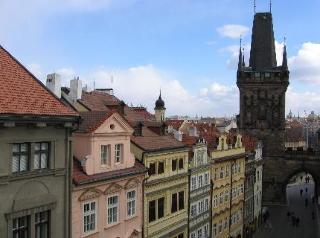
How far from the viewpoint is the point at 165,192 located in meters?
33.3

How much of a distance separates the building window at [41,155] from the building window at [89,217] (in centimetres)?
437

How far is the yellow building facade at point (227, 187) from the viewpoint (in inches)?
1761

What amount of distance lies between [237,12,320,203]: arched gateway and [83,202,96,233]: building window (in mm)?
63268

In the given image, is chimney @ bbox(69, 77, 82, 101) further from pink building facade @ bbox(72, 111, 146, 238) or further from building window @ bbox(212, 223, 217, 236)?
building window @ bbox(212, 223, 217, 236)

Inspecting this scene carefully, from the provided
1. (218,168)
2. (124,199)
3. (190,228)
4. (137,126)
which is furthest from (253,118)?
(124,199)

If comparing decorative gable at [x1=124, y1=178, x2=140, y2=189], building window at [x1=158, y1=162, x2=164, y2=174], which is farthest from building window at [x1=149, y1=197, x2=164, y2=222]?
decorative gable at [x1=124, y1=178, x2=140, y2=189]

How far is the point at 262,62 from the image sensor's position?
86.2 meters

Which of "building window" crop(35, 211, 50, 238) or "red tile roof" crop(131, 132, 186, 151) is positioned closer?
"building window" crop(35, 211, 50, 238)

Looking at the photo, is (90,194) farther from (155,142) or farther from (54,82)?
(155,142)

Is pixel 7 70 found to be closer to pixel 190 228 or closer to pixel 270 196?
pixel 190 228

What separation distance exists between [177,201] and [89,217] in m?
11.9

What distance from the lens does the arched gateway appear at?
84.6m

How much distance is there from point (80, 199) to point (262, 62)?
221ft

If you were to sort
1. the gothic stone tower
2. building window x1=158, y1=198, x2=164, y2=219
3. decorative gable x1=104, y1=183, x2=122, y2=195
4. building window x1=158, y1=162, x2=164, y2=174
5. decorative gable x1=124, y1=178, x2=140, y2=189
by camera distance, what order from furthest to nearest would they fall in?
the gothic stone tower, building window x1=158, y1=198, x2=164, y2=219, building window x1=158, y1=162, x2=164, y2=174, decorative gable x1=124, y1=178, x2=140, y2=189, decorative gable x1=104, y1=183, x2=122, y2=195
